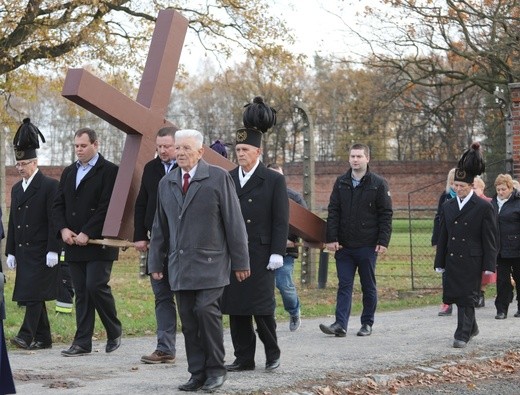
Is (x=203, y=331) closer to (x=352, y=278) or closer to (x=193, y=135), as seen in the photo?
(x=193, y=135)

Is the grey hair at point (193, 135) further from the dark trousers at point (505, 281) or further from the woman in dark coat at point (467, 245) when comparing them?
the dark trousers at point (505, 281)

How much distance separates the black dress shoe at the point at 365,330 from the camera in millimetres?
11766

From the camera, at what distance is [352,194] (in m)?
11.7

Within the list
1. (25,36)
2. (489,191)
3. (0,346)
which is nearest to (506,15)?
(489,191)

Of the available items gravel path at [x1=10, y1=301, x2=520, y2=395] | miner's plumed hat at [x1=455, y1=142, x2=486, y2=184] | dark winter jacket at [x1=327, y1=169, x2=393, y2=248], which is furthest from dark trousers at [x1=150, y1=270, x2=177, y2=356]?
miner's plumed hat at [x1=455, y1=142, x2=486, y2=184]

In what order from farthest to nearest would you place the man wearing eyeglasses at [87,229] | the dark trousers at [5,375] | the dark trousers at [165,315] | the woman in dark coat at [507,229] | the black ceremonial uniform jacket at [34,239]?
the woman in dark coat at [507,229] → the black ceremonial uniform jacket at [34,239] → the man wearing eyeglasses at [87,229] → the dark trousers at [165,315] → the dark trousers at [5,375]

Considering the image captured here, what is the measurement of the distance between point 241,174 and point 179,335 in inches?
127

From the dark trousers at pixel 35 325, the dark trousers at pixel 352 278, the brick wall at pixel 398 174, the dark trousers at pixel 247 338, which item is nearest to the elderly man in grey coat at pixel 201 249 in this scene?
the dark trousers at pixel 247 338

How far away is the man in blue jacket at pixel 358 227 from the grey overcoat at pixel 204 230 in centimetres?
341

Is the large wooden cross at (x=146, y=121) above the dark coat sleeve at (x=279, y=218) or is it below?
above

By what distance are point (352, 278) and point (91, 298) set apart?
3098 millimetres

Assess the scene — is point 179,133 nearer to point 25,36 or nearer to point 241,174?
point 241,174

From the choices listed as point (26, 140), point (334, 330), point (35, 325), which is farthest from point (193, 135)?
point (334, 330)

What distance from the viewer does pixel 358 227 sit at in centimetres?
1163
